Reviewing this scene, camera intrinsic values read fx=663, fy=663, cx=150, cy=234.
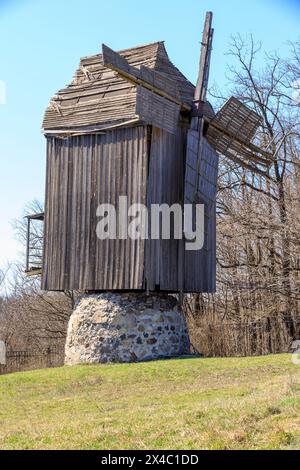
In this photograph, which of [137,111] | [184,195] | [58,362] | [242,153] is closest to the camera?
[137,111]

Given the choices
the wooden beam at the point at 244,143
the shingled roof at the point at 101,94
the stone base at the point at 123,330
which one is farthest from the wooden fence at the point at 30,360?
the wooden beam at the point at 244,143

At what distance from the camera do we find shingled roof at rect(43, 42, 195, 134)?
16.3 m

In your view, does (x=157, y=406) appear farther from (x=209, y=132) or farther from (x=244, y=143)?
(x=244, y=143)

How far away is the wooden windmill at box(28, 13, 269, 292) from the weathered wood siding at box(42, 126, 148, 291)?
0.02 metres

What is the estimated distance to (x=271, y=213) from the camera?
2508 cm

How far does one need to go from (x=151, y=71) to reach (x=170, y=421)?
33.5 feet

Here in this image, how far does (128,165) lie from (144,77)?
2109mm

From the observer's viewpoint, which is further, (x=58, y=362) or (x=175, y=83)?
(x=58, y=362)

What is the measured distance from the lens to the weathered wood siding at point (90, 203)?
51.8 feet

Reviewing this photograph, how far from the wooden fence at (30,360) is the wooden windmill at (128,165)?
996 cm

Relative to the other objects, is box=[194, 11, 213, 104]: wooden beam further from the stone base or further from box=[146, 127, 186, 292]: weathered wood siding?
the stone base

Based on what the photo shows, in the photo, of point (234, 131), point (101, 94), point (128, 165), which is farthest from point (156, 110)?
point (234, 131)
